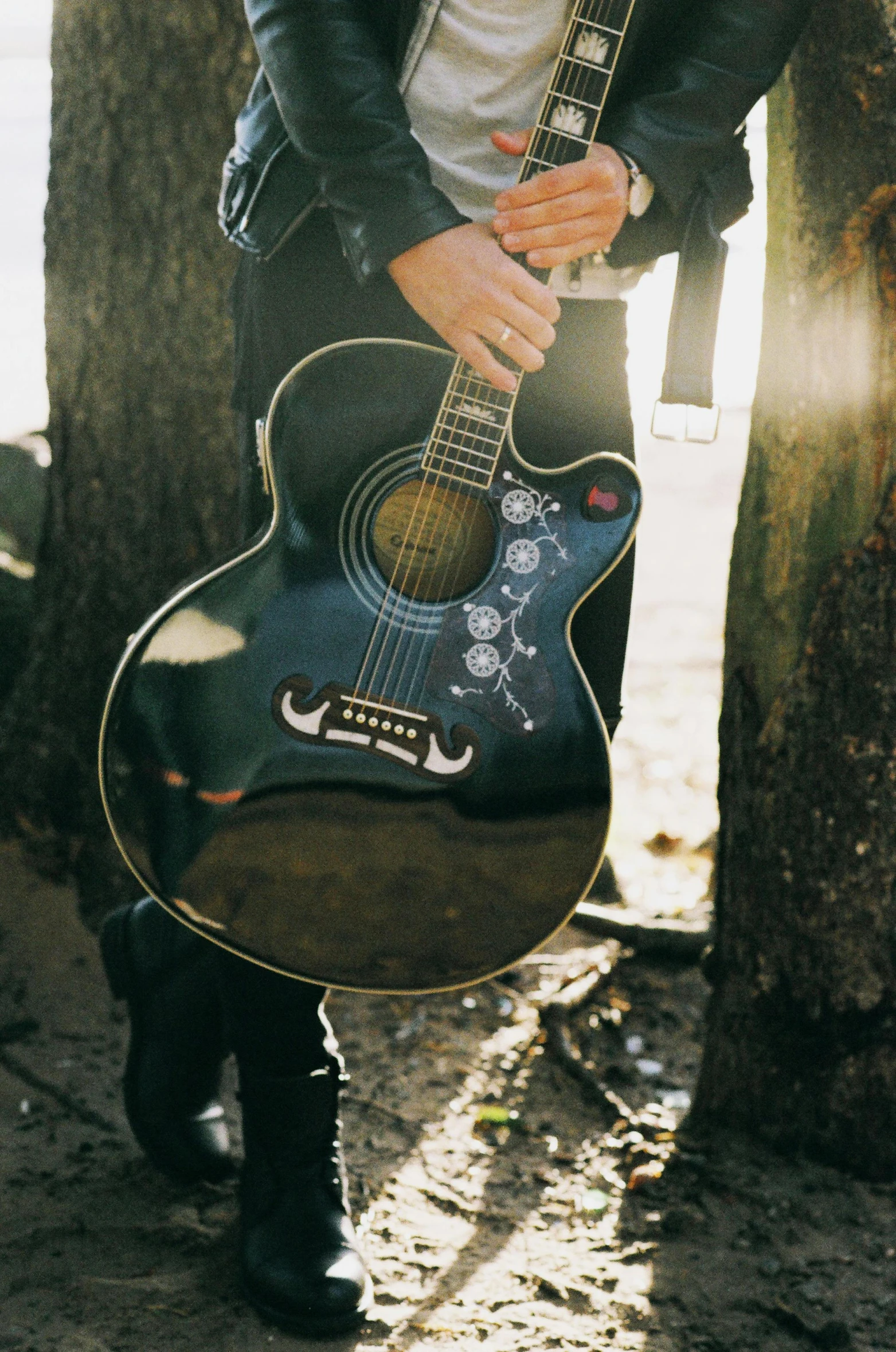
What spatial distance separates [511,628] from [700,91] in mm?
758

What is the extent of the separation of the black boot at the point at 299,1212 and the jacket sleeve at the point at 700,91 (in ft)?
4.59

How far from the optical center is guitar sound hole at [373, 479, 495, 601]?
68.4 inches

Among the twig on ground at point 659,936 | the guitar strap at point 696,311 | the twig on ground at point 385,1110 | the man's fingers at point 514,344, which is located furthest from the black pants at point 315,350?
the twig on ground at point 659,936

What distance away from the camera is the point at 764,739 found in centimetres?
232

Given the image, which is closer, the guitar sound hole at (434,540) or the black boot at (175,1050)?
the guitar sound hole at (434,540)

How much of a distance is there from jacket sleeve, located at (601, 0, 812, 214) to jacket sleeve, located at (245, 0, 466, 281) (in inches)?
11.2

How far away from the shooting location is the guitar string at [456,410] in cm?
170

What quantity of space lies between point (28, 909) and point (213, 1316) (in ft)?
4.73

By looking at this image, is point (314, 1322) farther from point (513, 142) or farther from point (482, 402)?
point (513, 142)

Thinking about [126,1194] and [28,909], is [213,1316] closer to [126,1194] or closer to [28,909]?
[126,1194]

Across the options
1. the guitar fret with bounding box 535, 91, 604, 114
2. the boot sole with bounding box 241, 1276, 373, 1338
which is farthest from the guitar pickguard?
the boot sole with bounding box 241, 1276, 373, 1338

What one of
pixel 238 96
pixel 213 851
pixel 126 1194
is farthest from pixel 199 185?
pixel 126 1194

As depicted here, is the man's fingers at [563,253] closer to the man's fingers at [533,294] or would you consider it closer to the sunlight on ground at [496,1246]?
the man's fingers at [533,294]

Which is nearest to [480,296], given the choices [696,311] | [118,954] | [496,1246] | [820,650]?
[696,311]
